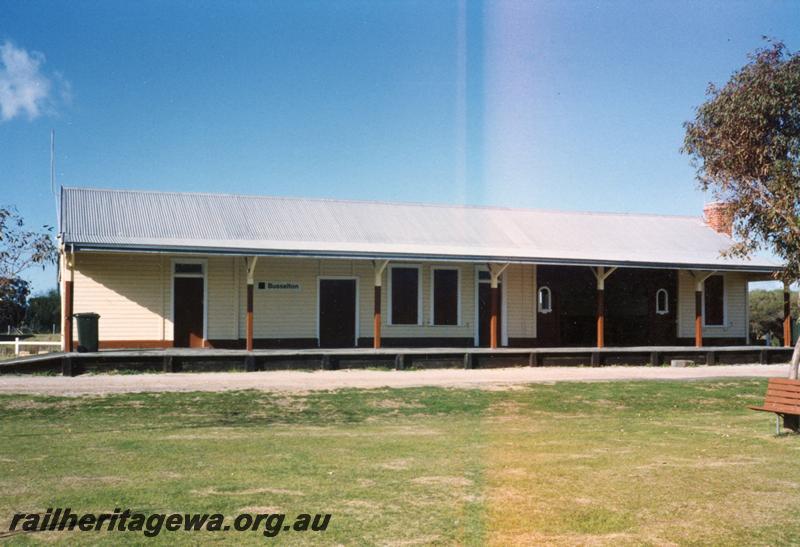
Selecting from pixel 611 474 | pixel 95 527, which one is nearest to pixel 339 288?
pixel 611 474

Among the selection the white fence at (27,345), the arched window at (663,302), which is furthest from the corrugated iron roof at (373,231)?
the white fence at (27,345)

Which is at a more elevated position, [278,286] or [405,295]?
[278,286]

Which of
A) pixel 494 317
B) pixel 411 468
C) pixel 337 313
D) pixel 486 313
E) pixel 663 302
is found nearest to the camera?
pixel 411 468

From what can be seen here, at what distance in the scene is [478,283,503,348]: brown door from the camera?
24.0 m

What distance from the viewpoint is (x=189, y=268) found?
21344mm

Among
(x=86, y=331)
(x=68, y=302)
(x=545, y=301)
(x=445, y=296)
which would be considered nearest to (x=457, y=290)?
(x=445, y=296)

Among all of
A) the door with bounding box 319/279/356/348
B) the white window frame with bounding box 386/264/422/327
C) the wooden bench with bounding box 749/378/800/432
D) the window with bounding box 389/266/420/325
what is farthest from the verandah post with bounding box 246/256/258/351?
the wooden bench with bounding box 749/378/800/432

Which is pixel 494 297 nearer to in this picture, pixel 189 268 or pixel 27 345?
pixel 189 268

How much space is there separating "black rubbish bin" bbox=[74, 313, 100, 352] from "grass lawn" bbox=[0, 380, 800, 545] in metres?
5.07

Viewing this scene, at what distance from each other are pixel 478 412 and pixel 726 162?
5.66 m

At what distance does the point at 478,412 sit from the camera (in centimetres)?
1332

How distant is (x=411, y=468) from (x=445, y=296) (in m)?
16.0

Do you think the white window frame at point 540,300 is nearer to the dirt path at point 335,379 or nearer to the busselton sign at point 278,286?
the dirt path at point 335,379

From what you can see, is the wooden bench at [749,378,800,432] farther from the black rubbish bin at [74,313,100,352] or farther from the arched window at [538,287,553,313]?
the black rubbish bin at [74,313,100,352]
